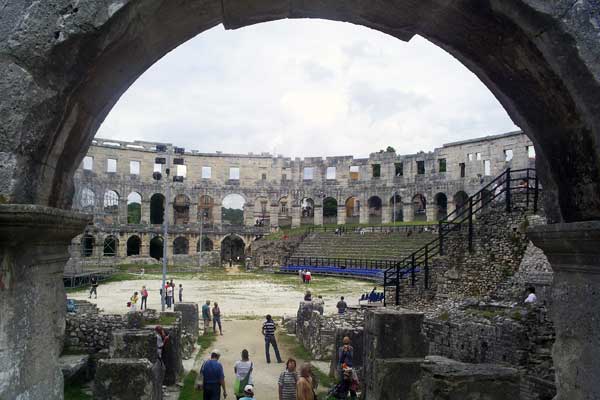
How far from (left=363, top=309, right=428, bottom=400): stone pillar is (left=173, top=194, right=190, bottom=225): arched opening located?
50.7m

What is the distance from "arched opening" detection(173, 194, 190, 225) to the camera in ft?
189

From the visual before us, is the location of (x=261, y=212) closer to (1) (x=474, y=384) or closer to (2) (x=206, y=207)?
(2) (x=206, y=207)

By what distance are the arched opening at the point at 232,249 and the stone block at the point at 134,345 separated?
47.3m

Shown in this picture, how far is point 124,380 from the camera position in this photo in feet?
23.5

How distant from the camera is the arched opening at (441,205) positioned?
4938cm

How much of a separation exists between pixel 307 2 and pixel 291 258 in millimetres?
38789

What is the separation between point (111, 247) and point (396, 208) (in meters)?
28.6

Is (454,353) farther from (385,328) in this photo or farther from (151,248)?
(151,248)

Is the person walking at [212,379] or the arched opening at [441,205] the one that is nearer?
the person walking at [212,379]

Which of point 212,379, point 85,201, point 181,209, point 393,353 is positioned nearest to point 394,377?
point 393,353

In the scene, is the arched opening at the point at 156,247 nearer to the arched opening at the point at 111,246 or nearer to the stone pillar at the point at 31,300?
the arched opening at the point at 111,246

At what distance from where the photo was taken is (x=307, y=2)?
3.94m

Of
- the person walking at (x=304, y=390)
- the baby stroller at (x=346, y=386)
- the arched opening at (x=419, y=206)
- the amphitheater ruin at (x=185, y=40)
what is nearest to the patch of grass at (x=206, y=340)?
the baby stroller at (x=346, y=386)

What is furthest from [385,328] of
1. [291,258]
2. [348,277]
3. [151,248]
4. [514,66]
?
[151,248]
